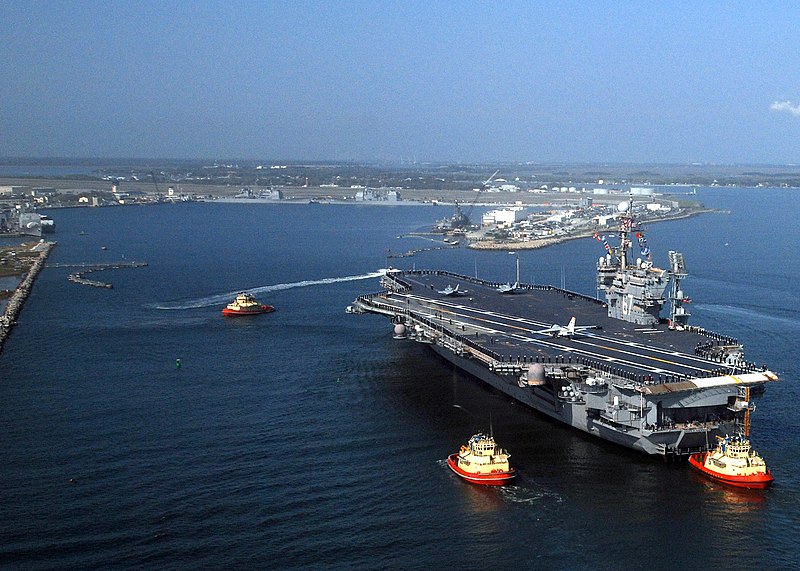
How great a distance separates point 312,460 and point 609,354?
515 inches

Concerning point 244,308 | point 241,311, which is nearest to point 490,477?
point 241,311

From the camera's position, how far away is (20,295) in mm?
67688

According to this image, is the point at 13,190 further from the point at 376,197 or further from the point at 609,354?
the point at 609,354

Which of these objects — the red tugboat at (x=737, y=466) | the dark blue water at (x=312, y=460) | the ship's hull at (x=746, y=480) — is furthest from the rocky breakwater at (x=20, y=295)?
the ship's hull at (x=746, y=480)

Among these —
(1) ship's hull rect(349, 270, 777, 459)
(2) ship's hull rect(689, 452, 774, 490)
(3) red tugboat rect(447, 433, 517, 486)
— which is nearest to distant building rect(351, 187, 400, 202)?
(1) ship's hull rect(349, 270, 777, 459)

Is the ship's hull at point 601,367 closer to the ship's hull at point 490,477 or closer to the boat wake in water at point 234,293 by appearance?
the ship's hull at point 490,477

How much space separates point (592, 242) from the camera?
116375 mm

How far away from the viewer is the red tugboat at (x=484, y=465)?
31609 mm

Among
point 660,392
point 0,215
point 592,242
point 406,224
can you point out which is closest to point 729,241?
point 592,242

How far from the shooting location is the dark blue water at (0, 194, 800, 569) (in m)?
26.9

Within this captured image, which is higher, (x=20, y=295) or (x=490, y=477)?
(x=20, y=295)

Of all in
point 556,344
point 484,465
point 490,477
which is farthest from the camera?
point 556,344

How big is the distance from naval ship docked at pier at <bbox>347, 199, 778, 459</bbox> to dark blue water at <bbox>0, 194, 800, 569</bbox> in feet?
4.18

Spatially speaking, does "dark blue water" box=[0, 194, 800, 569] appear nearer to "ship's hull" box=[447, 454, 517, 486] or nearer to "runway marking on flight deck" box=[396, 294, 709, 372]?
"ship's hull" box=[447, 454, 517, 486]
